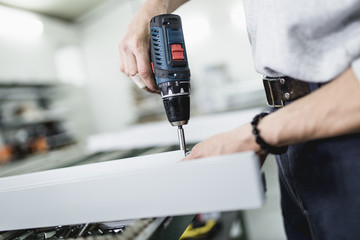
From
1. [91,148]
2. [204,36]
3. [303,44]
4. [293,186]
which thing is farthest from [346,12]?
[204,36]

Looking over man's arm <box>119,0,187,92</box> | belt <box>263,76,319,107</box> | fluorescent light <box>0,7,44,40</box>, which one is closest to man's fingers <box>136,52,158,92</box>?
man's arm <box>119,0,187,92</box>

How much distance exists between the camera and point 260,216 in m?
1.99

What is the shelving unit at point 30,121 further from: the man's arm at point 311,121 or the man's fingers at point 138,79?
the man's arm at point 311,121

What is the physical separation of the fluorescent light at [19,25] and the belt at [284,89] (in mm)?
5580

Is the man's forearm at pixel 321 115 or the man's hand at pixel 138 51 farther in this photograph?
the man's hand at pixel 138 51

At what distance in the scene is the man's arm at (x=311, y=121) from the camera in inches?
17.5

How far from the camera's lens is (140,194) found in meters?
0.45

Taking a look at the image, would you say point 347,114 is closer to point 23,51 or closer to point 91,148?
point 91,148

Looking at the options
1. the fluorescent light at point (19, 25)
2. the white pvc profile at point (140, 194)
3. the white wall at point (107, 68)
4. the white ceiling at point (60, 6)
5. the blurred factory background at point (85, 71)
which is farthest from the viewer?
the white wall at point (107, 68)

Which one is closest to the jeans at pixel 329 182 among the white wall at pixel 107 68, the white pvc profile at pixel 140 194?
the white pvc profile at pixel 140 194

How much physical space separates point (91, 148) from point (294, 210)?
1.19 m

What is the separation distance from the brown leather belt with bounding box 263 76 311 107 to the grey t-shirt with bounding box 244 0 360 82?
65 mm

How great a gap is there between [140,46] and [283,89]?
1.23ft

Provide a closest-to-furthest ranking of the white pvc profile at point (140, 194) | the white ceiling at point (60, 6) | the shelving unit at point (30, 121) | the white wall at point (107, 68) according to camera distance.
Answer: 1. the white pvc profile at point (140, 194)
2. the shelving unit at point (30, 121)
3. the white ceiling at point (60, 6)
4. the white wall at point (107, 68)
